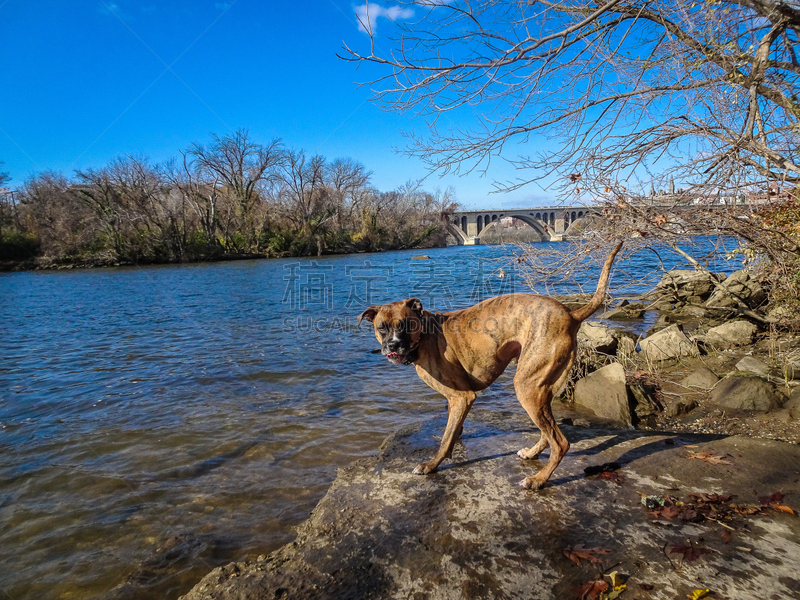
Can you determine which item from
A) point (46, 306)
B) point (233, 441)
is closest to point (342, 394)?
point (233, 441)

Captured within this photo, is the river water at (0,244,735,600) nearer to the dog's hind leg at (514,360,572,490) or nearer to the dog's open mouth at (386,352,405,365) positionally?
the dog's open mouth at (386,352,405,365)

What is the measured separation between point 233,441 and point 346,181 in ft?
223

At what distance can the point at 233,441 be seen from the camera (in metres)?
6.09

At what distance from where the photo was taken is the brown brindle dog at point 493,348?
413 cm

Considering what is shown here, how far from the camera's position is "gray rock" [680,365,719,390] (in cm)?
646

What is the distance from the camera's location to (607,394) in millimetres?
6352

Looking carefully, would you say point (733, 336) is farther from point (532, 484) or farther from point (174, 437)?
point (174, 437)

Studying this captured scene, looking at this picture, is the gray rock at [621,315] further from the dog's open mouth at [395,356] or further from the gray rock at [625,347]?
the dog's open mouth at [395,356]

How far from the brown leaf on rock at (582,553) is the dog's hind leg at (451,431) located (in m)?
1.52

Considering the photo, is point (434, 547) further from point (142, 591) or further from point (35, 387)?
point (35, 387)

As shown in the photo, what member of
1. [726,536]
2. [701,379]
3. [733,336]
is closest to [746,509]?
[726,536]

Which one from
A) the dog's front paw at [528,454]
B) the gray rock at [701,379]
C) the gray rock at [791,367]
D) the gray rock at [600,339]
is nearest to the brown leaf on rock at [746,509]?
the dog's front paw at [528,454]

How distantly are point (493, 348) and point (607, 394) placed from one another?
2.89 metres

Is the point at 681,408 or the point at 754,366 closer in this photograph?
the point at 681,408
